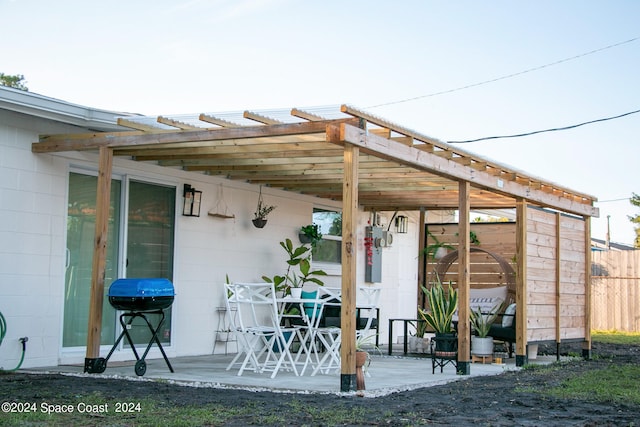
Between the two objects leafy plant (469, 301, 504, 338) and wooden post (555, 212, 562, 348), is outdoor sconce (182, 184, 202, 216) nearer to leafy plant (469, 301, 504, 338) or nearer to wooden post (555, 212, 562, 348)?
leafy plant (469, 301, 504, 338)

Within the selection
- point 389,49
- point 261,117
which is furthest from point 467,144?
point 261,117

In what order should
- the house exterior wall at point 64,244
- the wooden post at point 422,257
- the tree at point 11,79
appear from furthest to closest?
the tree at point 11,79 → the wooden post at point 422,257 → the house exterior wall at point 64,244

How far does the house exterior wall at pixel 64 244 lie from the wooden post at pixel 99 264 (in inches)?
22.8

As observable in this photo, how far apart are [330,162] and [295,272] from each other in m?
2.97

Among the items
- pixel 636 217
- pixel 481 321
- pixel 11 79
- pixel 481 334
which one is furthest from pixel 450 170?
pixel 11 79

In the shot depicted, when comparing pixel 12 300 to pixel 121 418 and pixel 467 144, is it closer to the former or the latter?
pixel 121 418

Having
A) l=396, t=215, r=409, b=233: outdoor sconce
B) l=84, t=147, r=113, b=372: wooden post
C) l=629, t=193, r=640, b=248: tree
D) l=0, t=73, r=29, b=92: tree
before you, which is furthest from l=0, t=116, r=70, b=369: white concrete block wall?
l=629, t=193, r=640, b=248: tree

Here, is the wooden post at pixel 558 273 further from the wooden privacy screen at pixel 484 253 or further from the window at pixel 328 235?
the window at pixel 328 235

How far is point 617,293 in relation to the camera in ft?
55.7

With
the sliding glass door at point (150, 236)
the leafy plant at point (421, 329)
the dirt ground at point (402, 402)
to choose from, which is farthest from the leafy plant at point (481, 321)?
the sliding glass door at point (150, 236)

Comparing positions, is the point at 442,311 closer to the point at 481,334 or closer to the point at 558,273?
the point at 481,334

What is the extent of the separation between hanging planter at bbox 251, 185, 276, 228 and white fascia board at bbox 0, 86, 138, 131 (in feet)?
8.54

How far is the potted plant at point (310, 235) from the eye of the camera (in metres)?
10.7

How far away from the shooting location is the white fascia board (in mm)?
6886
